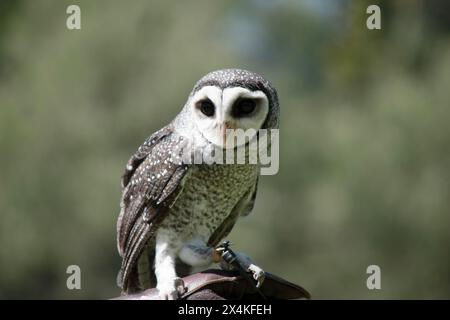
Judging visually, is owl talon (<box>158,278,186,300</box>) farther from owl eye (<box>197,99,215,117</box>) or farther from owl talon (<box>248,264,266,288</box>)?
owl eye (<box>197,99,215,117</box>)

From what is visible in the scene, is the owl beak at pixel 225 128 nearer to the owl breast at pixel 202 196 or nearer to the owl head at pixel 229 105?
the owl head at pixel 229 105

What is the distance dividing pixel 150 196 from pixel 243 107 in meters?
0.48

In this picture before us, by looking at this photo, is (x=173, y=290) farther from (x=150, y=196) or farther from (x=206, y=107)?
(x=206, y=107)

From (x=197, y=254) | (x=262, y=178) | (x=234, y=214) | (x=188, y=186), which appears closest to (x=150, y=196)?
(x=188, y=186)

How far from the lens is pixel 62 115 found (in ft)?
39.5

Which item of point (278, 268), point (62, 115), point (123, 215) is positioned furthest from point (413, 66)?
point (123, 215)

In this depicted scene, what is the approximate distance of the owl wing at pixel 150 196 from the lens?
292cm

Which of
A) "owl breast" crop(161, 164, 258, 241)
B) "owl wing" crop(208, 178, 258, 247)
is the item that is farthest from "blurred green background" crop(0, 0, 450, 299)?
"owl breast" crop(161, 164, 258, 241)

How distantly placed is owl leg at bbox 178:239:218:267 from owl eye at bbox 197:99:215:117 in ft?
1.57

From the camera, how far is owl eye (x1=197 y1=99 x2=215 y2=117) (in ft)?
9.28

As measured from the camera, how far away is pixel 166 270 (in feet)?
9.38

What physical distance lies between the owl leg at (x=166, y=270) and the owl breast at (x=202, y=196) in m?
0.05

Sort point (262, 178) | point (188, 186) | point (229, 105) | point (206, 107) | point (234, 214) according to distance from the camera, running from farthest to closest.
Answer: point (262, 178)
point (234, 214)
point (188, 186)
point (206, 107)
point (229, 105)

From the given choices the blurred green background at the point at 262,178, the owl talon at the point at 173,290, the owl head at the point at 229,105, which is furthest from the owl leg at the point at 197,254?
the blurred green background at the point at 262,178
